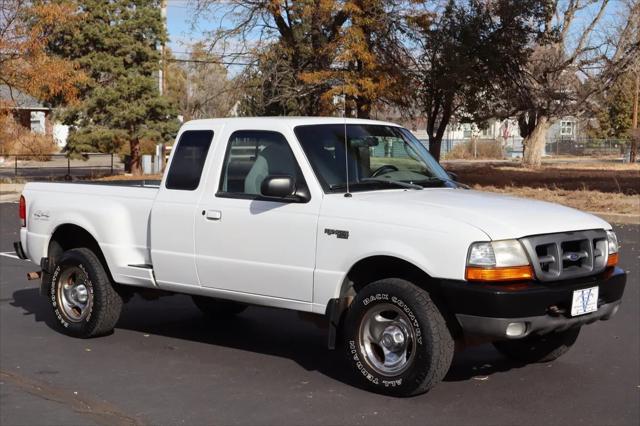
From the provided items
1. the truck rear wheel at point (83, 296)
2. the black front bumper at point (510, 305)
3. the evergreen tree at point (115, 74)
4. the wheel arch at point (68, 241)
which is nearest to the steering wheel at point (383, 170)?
the black front bumper at point (510, 305)

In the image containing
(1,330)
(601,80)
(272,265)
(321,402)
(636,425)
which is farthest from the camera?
(601,80)

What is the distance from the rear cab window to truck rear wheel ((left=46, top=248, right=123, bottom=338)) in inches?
43.9

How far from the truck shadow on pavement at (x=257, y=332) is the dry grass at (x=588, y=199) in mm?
12579

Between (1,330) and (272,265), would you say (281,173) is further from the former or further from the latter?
(1,330)

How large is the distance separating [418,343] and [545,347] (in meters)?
1.57

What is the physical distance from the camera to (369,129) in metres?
7.28

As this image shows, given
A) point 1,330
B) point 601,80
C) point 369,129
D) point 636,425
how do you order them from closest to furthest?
point 636,425 < point 369,129 < point 1,330 < point 601,80

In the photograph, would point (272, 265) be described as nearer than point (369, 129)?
Yes

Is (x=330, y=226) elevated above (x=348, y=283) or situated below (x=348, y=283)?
above

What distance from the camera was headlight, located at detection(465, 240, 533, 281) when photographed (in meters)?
5.69

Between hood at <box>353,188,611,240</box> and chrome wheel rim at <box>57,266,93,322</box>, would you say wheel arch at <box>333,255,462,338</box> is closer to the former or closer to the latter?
hood at <box>353,188,611,240</box>

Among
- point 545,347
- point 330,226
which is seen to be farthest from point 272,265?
point 545,347

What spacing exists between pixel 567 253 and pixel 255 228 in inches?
88.0

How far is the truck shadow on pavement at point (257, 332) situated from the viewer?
278 inches
